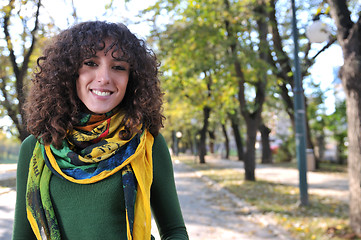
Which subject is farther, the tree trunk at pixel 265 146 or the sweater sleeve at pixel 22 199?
the tree trunk at pixel 265 146

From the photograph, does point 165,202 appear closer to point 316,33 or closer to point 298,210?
point 298,210

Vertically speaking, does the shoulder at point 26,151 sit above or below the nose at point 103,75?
below

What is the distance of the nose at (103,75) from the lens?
1.49 meters

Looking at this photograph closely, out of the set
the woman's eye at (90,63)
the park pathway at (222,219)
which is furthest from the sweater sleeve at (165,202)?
the park pathway at (222,219)

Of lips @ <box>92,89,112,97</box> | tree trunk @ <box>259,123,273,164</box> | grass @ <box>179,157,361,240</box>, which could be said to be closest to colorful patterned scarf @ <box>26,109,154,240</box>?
lips @ <box>92,89,112,97</box>

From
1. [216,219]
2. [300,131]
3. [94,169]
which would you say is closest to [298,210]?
[216,219]

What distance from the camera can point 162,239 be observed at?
63.0 inches

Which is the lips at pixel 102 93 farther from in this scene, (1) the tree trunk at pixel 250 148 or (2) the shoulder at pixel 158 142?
(1) the tree trunk at pixel 250 148

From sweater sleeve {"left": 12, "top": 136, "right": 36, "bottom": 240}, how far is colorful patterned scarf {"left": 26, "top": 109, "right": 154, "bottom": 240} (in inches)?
1.9

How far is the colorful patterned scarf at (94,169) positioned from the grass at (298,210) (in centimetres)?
511

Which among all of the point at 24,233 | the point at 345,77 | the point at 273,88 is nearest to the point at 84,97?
the point at 24,233

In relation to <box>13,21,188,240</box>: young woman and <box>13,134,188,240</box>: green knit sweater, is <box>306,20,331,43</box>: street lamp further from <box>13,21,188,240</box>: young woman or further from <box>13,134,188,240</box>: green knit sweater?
<box>13,134,188,240</box>: green knit sweater

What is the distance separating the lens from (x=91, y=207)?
1.44m

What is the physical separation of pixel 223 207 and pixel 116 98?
8.17m
